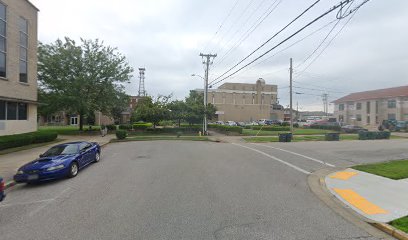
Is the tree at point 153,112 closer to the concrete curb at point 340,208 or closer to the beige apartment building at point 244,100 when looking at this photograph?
the concrete curb at point 340,208

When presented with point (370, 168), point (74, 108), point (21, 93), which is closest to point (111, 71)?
point (74, 108)

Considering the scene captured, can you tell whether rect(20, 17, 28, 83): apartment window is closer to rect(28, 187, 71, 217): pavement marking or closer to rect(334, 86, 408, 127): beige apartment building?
rect(28, 187, 71, 217): pavement marking

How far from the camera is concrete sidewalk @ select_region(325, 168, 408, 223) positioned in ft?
20.8

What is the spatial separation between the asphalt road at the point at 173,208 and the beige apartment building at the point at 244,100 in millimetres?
77553

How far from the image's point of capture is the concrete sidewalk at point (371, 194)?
6.35 m

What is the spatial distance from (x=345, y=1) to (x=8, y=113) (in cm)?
2295

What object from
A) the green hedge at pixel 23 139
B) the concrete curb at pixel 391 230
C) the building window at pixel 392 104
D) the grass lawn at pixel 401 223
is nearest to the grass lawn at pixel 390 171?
the grass lawn at pixel 401 223

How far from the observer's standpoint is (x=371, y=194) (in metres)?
7.91

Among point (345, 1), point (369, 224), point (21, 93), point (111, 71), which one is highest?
point (111, 71)

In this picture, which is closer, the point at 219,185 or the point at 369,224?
the point at 369,224

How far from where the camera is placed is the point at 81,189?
332 inches

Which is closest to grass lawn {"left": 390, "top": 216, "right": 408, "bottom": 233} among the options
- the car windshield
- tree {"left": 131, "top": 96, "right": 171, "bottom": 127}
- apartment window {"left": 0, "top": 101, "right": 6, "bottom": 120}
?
the car windshield

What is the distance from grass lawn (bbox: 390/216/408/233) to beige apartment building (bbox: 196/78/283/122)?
80933 millimetres

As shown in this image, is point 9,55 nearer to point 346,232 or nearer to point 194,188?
point 194,188
